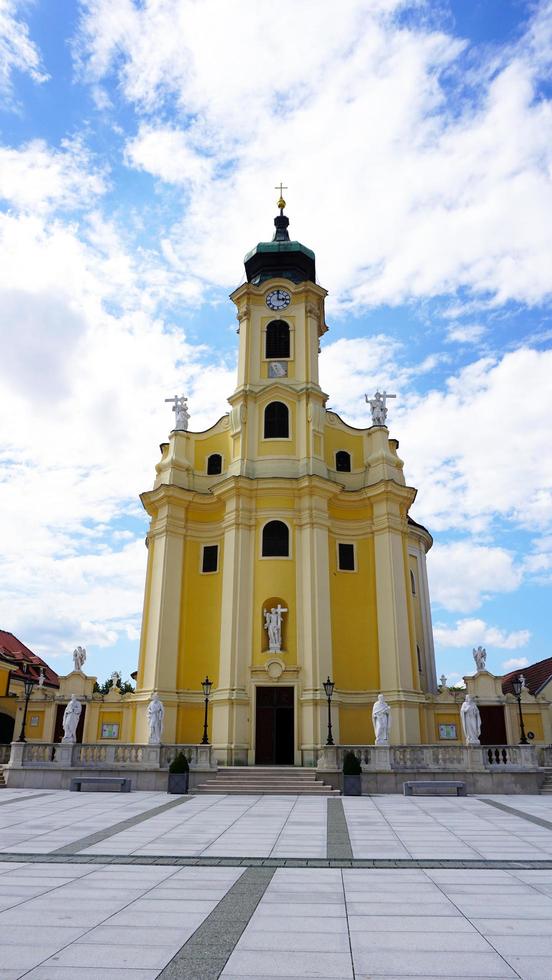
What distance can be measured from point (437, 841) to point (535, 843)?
1.70 meters

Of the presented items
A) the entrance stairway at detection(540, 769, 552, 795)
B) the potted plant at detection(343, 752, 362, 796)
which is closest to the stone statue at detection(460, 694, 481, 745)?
the entrance stairway at detection(540, 769, 552, 795)

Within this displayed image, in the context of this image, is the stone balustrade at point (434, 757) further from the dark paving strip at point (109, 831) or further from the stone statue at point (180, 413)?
the stone statue at point (180, 413)

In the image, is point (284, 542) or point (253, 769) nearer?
point (253, 769)

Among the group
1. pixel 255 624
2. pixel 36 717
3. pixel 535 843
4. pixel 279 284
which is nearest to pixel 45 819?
pixel 535 843

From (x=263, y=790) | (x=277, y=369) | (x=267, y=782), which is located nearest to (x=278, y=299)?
(x=277, y=369)

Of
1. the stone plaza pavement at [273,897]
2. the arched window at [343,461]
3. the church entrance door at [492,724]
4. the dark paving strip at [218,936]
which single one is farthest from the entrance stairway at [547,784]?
the dark paving strip at [218,936]

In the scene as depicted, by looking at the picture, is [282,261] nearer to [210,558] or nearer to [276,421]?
[276,421]

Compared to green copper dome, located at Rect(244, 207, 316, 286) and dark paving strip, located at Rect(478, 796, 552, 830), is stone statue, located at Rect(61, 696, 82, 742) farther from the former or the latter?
green copper dome, located at Rect(244, 207, 316, 286)

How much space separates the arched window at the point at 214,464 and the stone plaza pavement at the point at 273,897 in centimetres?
2206

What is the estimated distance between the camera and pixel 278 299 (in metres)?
37.7

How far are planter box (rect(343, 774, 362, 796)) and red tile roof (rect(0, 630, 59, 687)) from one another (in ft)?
80.5

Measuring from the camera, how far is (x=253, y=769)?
25.1 meters

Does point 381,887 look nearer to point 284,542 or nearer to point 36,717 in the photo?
point 284,542

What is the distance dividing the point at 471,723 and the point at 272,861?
16.7 m
